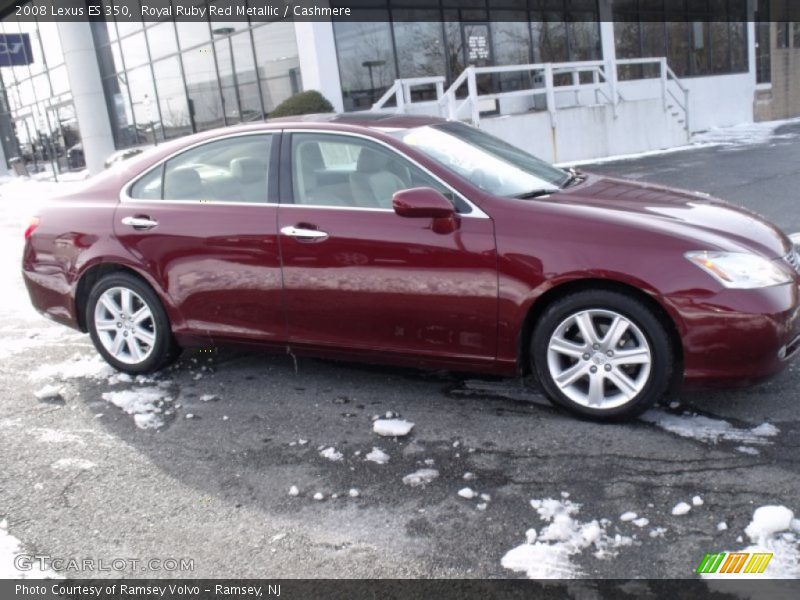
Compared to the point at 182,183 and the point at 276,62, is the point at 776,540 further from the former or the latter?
the point at 276,62

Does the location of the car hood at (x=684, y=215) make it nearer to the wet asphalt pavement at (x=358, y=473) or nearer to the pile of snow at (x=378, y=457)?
the wet asphalt pavement at (x=358, y=473)

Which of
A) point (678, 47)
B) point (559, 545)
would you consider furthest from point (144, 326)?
point (678, 47)

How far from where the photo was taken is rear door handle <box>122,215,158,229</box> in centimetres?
450

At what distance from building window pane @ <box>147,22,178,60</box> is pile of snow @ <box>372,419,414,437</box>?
63.5 ft

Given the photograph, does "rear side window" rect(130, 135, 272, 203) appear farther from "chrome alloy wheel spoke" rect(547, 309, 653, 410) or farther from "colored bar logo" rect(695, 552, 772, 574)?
"colored bar logo" rect(695, 552, 772, 574)

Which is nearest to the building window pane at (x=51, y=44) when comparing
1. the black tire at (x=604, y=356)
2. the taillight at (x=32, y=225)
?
the taillight at (x=32, y=225)

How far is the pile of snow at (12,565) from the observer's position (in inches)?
109

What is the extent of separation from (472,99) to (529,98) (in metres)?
6.63

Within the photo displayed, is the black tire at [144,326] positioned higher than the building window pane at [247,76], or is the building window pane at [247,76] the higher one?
the building window pane at [247,76]

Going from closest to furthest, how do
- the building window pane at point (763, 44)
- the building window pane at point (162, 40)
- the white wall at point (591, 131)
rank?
1. the white wall at point (591, 131)
2. the building window pane at point (162, 40)
3. the building window pane at point (763, 44)

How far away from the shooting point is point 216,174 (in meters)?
4.45

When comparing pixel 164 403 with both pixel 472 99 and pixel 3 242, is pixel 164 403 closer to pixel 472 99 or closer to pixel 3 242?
pixel 3 242

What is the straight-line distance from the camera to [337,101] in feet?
53.0

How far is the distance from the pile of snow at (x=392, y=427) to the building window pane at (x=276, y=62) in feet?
45.3
